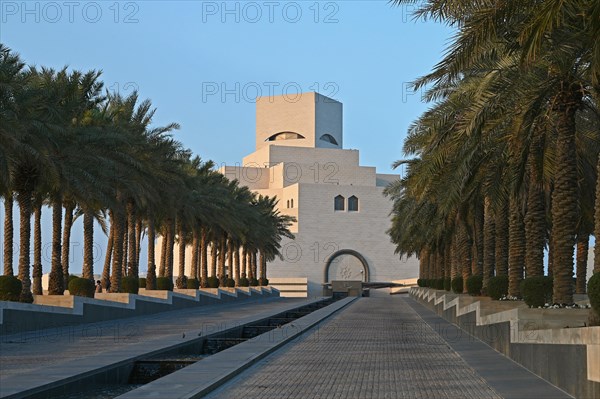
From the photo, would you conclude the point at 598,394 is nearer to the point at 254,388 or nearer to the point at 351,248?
the point at 254,388

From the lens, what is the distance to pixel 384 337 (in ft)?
71.8

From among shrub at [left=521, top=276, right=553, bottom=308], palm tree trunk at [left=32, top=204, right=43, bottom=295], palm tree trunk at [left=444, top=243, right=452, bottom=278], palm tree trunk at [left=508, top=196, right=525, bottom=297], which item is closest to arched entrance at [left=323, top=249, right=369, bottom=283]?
palm tree trunk at [left=444, top=243, right=452, bottom=278]

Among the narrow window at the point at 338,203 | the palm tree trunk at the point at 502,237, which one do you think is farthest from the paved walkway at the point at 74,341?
the narrow window at the point at 338,203

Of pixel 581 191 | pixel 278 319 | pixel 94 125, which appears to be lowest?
pixel 278 319

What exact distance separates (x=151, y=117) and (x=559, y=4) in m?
26.7

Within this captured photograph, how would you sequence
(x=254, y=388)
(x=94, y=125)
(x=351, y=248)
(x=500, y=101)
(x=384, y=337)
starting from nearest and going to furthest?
(x=254, y=388)
(x=500, y=101)
(x=384, y=337)
(x=94, y=125)
(x=351, y=248)

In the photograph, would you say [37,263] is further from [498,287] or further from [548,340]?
[548,340]

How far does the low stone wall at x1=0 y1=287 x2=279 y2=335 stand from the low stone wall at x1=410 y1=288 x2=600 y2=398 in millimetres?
11037

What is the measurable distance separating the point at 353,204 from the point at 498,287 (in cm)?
8076

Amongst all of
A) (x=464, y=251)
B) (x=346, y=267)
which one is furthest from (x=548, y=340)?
(x=346, y=267)

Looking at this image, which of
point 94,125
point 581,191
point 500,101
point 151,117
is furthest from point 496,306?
point 151,117

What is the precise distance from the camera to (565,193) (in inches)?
605

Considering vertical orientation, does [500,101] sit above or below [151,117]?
below

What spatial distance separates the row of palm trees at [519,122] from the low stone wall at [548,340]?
4.00 ft
